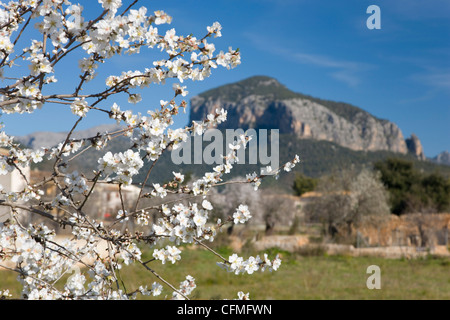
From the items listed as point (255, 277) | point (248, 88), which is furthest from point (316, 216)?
point (248, 88)

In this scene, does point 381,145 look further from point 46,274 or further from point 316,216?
point 46,274

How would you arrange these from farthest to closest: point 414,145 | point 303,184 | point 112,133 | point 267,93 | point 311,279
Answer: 1. point 414,145
2. point 267,93
3. point 303,184
4. point 311,279
5. point 112,133

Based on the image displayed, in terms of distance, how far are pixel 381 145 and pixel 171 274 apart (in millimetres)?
116368

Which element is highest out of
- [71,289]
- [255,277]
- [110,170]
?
[110,170]

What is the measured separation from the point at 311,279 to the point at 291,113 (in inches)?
3565

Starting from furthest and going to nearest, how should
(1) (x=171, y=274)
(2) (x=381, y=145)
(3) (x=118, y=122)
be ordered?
(2) (x=381, y=145) < (1) (x=171, y=274) < (3) (x=118, y=122)

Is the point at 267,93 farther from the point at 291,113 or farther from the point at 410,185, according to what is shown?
the point at 410,185

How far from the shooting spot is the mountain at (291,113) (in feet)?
326

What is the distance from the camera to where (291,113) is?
334ft

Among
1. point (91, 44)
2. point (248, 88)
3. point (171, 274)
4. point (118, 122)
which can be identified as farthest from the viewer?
point (248, 88)

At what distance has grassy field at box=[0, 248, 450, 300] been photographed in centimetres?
1130

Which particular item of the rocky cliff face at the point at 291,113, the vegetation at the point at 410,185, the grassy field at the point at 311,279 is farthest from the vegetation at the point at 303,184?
the rocky cliff face at the point at 291,113

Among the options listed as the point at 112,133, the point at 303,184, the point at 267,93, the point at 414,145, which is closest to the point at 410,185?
the point at 303,184
